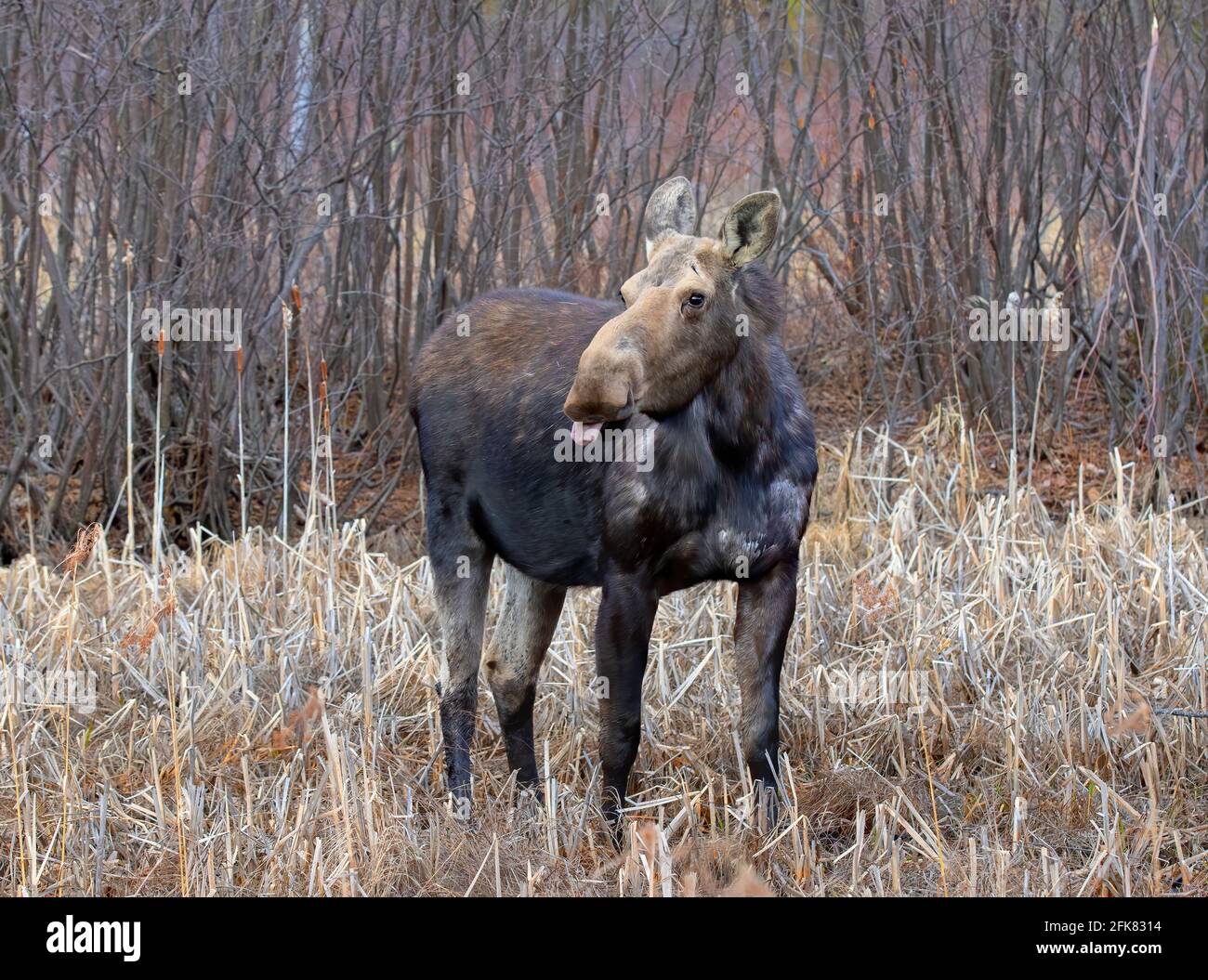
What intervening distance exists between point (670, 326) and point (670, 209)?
624 mm

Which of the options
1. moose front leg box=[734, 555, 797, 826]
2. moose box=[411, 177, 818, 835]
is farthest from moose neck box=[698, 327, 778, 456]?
moose front leg box=[734, 555, 797, 826]

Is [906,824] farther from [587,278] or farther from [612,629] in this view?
[587,278]

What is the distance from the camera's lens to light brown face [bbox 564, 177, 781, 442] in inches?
174

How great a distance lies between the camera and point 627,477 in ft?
16.4

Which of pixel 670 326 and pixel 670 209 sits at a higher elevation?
pixel 670 209

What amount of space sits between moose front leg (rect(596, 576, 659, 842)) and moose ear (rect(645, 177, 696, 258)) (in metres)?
1.13

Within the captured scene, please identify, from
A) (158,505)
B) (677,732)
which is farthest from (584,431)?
(158,505)

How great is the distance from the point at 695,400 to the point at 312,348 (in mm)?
5036

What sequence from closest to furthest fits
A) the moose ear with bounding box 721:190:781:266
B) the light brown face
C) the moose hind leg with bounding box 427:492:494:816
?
1. the light brown face
2. the moose ear with bounding box 721:190:781:266
3. the moose hind leg with bounding box 427:492:494:816

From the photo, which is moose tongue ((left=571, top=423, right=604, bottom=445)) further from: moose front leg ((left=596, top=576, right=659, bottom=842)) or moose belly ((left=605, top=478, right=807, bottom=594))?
moose front leg ((left=596, top=576, right=659, bottom=842))

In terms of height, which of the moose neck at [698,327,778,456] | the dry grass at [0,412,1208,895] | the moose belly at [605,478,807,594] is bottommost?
the dry grass at [0,412,1208,895]

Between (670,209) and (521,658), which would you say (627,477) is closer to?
(670,209)
